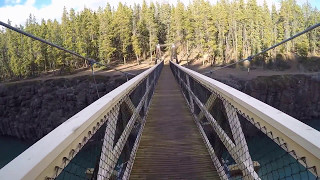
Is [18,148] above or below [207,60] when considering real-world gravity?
below

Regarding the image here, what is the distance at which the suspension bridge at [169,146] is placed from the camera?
1.03m

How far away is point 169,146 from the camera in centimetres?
355

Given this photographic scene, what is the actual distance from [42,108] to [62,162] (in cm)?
3298

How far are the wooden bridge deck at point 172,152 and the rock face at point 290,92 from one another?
24.9 metres

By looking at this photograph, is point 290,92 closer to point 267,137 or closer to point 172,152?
point 172,152

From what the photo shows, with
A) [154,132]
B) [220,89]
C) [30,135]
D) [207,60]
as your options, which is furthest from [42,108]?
[220,89]

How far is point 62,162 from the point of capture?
1.13m

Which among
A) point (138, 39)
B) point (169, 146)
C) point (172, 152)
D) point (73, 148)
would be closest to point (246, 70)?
point (138, 39)

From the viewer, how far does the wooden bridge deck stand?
9.19ft

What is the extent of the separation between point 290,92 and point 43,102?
27.5m

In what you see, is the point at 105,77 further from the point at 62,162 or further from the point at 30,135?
the point at 62,162

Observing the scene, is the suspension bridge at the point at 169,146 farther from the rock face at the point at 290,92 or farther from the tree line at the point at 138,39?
the tree line at the point at 138,39

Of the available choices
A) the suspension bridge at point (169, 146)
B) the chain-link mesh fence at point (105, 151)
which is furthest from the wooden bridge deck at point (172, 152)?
the chain-link mesh fence at point (105, 151)

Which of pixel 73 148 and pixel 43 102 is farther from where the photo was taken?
pixel 43 102
